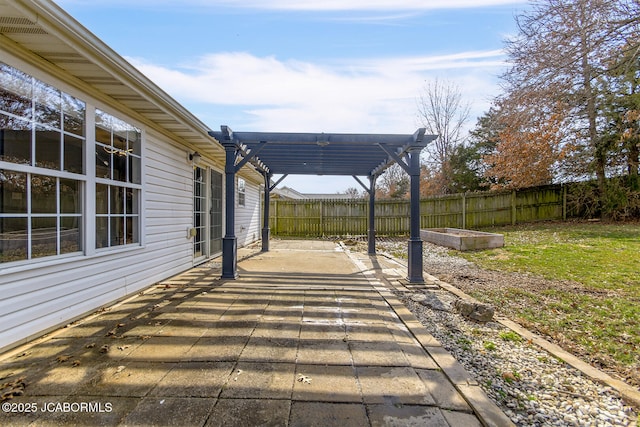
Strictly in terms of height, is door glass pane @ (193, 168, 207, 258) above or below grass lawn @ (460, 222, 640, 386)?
above

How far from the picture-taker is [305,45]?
666 cm

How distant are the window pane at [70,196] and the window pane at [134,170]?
92 cm

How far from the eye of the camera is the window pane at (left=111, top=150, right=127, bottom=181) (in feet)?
12.2

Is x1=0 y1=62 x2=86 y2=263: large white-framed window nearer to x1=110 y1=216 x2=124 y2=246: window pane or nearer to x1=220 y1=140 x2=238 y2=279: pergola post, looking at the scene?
x1=110 y1=216 x2=124 y2=246: window pane

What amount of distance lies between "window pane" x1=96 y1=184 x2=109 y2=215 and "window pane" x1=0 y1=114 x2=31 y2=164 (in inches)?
34.1

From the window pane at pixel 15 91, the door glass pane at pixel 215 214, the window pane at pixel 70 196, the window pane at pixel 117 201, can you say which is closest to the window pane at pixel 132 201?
the window pane at pixel 117 201

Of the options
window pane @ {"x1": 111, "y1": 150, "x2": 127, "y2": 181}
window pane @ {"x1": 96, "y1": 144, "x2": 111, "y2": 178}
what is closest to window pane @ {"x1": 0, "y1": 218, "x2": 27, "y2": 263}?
window pane @ {"x1": 96, "y1": 144, "x2": 111, "y2": 178}

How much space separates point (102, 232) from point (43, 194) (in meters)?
0.85

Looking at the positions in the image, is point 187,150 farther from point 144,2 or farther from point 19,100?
point 19,100

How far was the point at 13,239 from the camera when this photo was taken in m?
2.47

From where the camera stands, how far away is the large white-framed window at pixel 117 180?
3459mm

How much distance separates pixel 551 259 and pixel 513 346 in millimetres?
4966

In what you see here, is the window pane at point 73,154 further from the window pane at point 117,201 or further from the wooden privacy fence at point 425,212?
the wooden privacy fence at point 425,212

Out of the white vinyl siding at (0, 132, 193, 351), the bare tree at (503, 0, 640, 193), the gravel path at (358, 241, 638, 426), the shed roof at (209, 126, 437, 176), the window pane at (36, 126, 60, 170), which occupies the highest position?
the bare tree at (503, 0, 640, 193)
